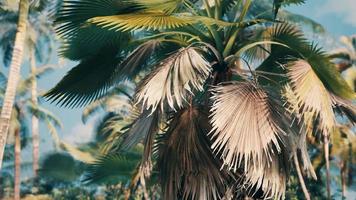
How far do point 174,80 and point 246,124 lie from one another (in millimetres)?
978

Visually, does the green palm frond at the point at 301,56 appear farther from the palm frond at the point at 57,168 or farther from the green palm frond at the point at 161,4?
the palm frond at the point at 57,168

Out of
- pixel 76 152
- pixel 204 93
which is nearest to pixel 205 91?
pixel 204 93

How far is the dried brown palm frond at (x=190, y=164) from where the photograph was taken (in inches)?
293

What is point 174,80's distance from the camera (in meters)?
7.11

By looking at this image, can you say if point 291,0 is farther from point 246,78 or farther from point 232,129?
point 232,129

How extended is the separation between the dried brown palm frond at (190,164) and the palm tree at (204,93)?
1 centimetres

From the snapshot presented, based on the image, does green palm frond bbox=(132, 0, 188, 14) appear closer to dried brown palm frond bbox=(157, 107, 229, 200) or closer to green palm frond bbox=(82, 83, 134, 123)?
dried brown palm frond bbox=(157, 107, 229, 200)

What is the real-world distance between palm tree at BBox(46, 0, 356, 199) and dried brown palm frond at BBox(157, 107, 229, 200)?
0.04ft

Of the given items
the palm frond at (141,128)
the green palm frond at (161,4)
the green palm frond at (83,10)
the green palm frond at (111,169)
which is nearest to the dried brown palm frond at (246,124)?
the palm frond at (141,128)

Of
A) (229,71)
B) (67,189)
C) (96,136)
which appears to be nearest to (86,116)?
(96,136)

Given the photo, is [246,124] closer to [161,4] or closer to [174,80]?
[174,80]

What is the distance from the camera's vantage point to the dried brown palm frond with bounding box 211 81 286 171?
266 inches

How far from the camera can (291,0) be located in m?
8.38

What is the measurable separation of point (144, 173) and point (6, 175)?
→ 32066mm
